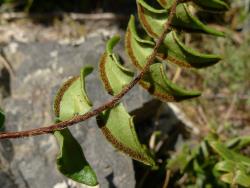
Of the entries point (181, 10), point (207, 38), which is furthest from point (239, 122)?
point (181, 10)

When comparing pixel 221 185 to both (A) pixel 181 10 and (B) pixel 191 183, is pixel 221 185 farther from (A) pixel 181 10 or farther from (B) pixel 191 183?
(A) pixel 181 10

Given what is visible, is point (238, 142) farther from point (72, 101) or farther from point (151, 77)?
point (72, 101)

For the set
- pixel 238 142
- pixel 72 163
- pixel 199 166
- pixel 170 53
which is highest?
pixel 170 53

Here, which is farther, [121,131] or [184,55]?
[184,55]

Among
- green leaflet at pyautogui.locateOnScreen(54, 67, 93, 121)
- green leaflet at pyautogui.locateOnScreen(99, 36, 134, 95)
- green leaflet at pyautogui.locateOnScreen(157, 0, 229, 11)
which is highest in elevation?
green leaflet at pyautogui.locateOnScreen(157, 0, 229, 11)

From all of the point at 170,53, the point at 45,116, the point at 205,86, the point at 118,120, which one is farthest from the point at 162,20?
the point at 205,86

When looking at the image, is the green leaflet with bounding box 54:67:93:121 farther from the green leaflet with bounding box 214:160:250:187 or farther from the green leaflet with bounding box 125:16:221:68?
the green leaflet with bounding box 214:160:250:187

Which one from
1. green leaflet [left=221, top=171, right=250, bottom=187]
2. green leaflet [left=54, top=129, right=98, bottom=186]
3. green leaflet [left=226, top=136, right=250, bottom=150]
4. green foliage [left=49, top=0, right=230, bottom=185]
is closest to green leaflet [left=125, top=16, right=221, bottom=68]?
green foliage [left=49, top=0, right=230, bottom=185]

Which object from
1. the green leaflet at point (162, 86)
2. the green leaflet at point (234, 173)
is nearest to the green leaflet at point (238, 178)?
the green leaflet at point (234, 173)
